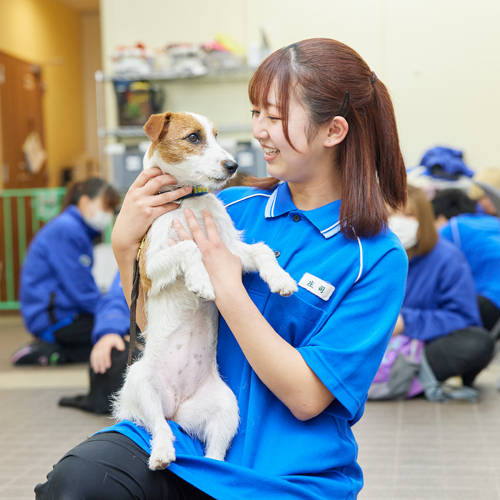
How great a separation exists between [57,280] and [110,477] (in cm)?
430

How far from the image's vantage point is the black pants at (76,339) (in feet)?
17.2

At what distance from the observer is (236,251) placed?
1.70 m

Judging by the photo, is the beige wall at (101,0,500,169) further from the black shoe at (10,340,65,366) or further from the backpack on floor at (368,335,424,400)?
the black shoe at (10,340,65,366)

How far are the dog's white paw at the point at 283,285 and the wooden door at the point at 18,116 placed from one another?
785 cm

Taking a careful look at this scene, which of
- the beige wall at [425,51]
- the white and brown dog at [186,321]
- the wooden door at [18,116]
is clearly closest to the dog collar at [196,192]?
the white and brown dog at [186,321]

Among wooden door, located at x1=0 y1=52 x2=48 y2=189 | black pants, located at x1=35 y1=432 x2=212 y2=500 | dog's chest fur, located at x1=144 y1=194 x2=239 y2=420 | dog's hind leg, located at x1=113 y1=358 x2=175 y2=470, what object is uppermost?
wooden door, located at x1=0 y1=52 x2=48 y2=189

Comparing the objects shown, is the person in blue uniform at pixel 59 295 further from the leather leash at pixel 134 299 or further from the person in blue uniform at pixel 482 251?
the leather leash at pixel 134 299

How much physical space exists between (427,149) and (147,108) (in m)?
2.98

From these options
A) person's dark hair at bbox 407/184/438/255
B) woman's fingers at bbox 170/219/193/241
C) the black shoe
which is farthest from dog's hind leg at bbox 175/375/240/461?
the black shoe

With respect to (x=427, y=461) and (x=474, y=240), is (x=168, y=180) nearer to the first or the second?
(x=427, y=461)

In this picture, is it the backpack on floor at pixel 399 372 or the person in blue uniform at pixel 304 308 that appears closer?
the person in blue uniform at pixel 304 308

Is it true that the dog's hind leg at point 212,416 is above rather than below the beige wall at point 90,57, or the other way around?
below

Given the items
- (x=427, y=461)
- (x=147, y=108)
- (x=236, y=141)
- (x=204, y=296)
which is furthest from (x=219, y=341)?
(x=147, y=108)

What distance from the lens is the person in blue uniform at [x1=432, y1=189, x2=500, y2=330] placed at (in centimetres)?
476
